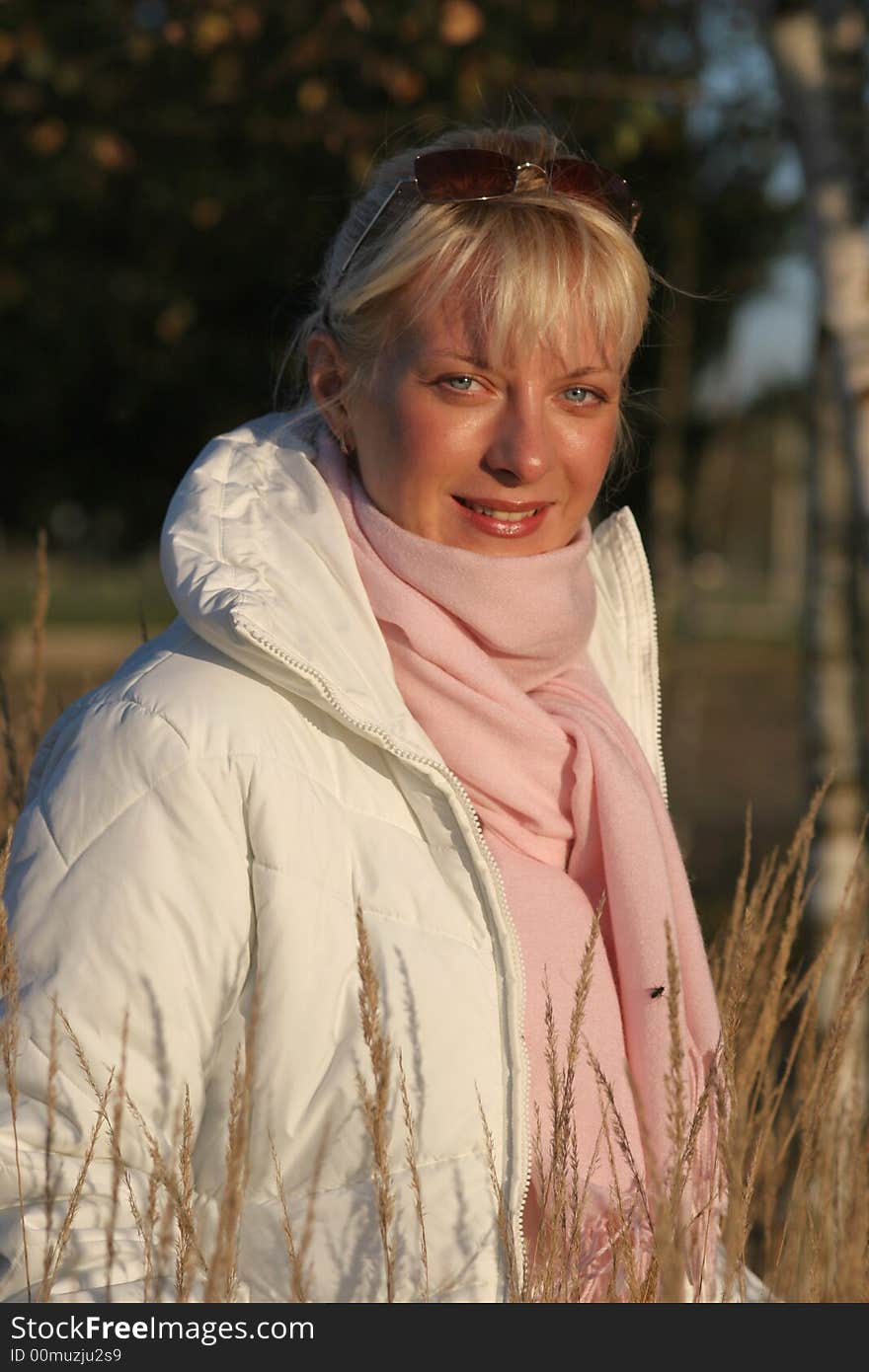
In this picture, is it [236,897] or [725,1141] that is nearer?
[725,1141]

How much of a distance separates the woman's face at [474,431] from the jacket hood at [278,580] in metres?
0.12

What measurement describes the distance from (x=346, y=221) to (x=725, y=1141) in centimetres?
157

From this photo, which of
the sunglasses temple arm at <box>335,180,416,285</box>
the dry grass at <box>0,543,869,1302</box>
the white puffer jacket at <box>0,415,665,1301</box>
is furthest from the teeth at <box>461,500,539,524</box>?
the dry grass at <box>0,543,869,1302</box>

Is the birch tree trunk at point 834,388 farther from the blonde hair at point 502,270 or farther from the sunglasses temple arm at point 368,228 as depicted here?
the sunglasses temple arm at point 368,228

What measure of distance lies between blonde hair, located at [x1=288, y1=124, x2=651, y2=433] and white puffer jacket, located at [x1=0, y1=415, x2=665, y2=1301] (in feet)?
1.43

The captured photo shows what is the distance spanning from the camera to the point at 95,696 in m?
2.04

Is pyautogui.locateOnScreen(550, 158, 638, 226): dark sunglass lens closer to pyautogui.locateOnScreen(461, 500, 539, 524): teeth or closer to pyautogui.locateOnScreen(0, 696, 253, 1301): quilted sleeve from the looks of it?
pyautogui.locateOnScreen(461, 500, 539, 524): teeth

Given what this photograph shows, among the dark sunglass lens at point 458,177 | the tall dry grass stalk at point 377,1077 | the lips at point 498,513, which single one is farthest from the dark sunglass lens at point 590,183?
the tall dry grass stalk at point 377,1077

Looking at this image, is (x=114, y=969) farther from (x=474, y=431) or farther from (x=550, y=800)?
(x=474, y=431)

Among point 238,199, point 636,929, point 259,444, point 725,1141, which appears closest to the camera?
point 725,1141

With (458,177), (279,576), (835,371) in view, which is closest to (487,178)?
(458,177)

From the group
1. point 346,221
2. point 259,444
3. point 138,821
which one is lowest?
point 138,821
